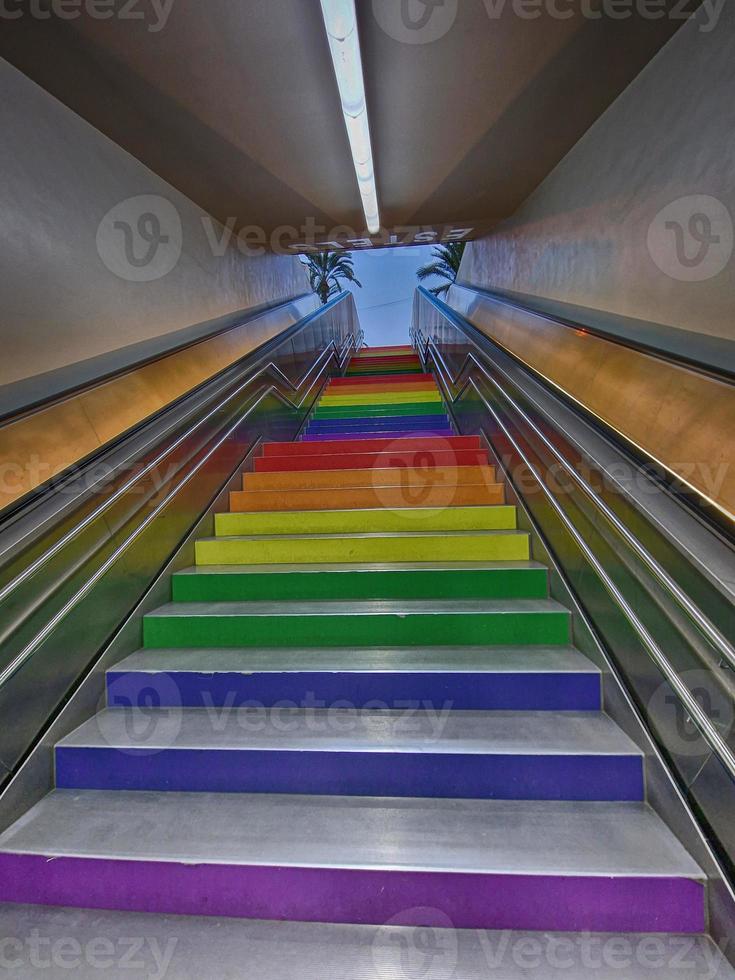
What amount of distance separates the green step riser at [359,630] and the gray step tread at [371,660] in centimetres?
4

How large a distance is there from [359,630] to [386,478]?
51.5 inches

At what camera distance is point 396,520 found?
8.61ft

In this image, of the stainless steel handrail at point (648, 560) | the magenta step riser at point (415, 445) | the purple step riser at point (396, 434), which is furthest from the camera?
the purple step riser at point (396, 434)

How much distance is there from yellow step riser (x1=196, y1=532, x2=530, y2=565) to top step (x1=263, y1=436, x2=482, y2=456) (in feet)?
3.25

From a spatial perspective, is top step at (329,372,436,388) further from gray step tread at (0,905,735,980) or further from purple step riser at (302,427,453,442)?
gray step tread at (0,905,735,980)

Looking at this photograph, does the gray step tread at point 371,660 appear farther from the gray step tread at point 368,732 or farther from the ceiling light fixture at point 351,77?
the ceiling light fixture at point 351,77

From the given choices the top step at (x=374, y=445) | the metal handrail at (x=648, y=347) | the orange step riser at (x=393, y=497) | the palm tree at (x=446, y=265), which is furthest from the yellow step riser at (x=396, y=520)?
the palm tree at (x=446, y=265)

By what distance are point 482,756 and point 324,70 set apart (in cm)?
319

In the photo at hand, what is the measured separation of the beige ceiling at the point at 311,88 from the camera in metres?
2.12

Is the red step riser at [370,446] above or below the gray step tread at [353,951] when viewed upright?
above

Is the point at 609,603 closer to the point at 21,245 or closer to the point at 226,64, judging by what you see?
the point at 21,245

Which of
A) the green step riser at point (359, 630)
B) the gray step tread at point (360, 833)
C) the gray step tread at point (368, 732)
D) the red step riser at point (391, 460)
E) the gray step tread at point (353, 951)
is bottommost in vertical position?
the gray step tread at point (353, 951)

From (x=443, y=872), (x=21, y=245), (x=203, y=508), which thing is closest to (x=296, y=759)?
(x=443, y=872)

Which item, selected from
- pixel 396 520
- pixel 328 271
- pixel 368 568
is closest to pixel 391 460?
pixel 396 520
